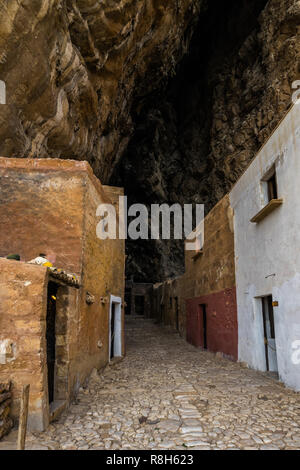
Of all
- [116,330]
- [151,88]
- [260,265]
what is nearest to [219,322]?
[116,330]

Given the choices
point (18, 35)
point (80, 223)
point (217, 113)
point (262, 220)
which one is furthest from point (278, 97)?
point (80, 223)

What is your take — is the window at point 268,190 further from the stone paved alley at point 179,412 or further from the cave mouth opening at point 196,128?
the cave mouth opening at point 196,128

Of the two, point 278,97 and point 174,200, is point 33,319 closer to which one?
point 278,97

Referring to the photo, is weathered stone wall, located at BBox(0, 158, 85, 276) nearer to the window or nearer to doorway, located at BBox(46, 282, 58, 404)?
doorway, located at BBox(46, 282, 58, 404)

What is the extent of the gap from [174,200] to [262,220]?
20770mm

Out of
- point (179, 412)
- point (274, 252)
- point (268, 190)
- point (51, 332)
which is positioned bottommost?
point (179, 412)

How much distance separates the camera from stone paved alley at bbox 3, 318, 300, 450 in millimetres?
3678

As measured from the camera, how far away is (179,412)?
15.8 feet

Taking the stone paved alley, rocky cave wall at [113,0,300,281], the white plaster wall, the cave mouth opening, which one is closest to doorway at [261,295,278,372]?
the white plaster wall

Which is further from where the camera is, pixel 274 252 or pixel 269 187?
pixel 269 187

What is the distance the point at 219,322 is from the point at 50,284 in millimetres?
6586

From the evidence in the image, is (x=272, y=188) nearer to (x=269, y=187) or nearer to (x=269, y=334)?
(x=269, y=187)

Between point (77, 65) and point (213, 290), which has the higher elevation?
point (77, 65)

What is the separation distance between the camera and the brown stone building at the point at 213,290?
9.44 metres
